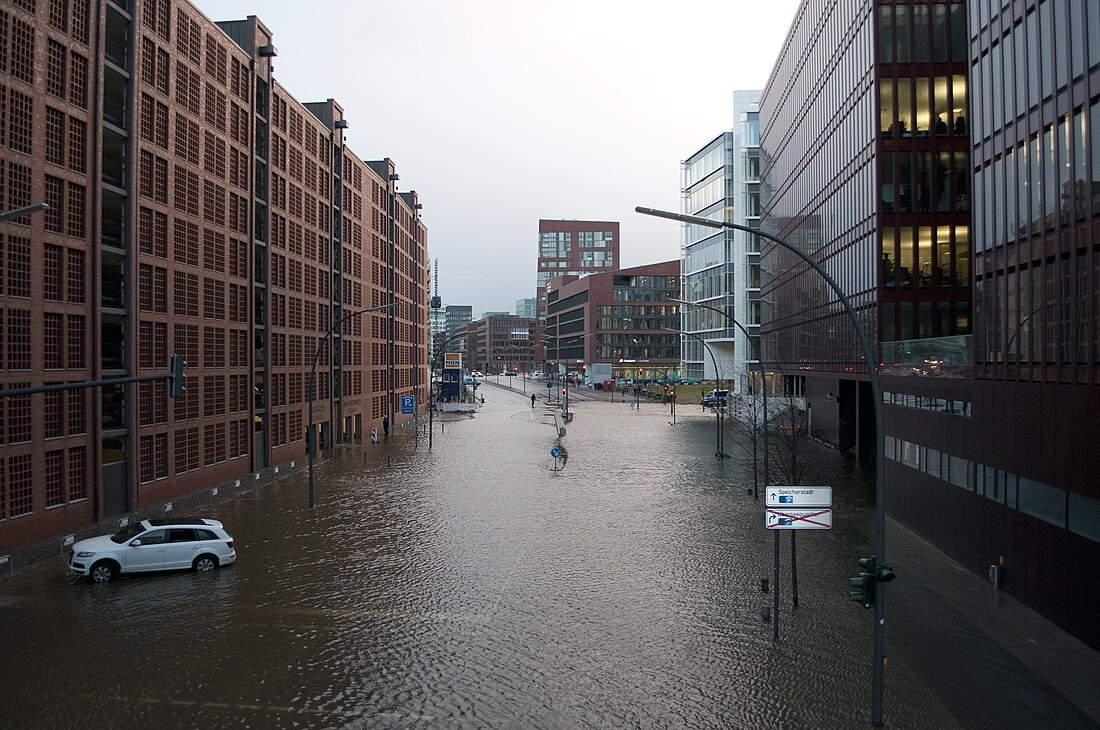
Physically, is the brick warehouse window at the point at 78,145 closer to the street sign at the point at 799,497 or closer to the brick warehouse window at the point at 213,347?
the brick warehouse window at the point at 213,347

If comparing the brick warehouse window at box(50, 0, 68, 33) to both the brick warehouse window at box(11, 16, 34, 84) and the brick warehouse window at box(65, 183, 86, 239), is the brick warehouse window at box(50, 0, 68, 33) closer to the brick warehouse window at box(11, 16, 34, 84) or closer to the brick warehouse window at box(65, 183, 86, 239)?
the brick warehouse window at box(11, 16, 34, 84)

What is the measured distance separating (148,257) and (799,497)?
24.7 m

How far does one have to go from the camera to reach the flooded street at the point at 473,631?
11.9 metres

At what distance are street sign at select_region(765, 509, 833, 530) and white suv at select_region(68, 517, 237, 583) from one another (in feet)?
45.5

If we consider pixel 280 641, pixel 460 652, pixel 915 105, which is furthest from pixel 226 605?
pixel 915 105

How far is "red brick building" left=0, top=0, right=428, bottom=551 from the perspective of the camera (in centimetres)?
2225

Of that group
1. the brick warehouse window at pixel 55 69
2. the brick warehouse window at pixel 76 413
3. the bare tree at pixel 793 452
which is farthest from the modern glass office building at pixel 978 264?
the brick warehouse window at pixel 55 69

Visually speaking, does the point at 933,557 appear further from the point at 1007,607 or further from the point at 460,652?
the point at 460,652

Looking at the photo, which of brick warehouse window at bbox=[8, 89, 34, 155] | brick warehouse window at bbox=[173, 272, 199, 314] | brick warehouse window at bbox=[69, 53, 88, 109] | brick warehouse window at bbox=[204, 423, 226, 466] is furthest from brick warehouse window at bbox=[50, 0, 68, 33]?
brick warehouse window at bbox=[204, 423, 226, 466]

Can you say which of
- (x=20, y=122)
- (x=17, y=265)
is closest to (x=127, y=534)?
(x=17, y=265)

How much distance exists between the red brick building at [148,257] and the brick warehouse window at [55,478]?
48 mm

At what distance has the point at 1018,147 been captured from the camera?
1866cm

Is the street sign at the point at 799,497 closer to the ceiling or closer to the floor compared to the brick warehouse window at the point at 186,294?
closer to the floor

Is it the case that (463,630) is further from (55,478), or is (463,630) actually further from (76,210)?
(76,210)
